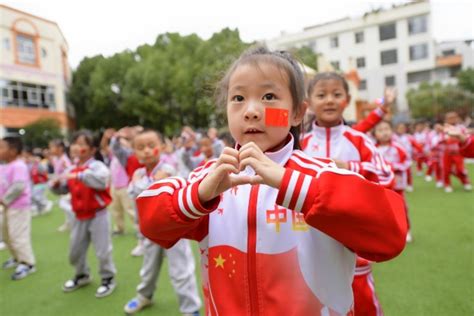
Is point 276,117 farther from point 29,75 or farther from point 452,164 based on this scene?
point 29,75

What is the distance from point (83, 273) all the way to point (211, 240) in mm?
3377

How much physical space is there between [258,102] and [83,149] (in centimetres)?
318

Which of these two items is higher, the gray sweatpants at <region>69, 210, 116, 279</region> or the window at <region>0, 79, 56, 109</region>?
the window at <region>0, 79, 56, 109</region>

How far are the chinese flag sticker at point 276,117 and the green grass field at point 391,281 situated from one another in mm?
2485

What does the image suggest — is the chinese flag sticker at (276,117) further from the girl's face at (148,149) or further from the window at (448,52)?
the window at (448,52)

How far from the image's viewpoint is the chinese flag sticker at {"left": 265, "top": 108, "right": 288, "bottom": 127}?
1.18 metres

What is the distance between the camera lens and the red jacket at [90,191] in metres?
3.78

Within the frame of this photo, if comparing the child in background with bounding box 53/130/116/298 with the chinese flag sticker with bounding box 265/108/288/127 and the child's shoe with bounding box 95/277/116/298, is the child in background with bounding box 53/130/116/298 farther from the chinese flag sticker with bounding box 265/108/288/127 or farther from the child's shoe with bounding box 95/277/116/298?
the chinese flag sticker with bounding box 265/108/288/127

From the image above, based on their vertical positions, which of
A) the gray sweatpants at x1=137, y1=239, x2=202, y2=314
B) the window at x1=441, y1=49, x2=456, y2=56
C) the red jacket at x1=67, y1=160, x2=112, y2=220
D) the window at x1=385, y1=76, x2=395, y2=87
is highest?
the window at x1=441, y1=49, x2=456, y2=56

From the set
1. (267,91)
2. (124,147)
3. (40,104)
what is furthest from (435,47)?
(267,91)

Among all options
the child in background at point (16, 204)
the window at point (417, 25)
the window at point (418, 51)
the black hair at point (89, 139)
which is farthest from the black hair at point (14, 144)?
the window at point (418, 51)

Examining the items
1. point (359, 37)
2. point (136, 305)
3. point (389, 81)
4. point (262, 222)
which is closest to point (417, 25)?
point (359, 37)

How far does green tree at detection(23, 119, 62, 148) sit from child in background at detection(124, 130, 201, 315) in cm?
2081

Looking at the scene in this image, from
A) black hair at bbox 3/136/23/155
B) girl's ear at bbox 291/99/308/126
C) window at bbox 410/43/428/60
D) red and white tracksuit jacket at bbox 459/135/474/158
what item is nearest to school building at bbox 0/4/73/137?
black hair at bbox 3/136/23/155
